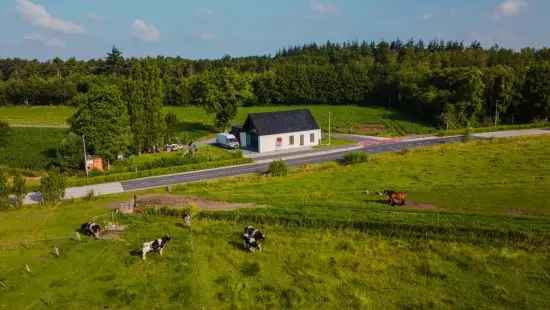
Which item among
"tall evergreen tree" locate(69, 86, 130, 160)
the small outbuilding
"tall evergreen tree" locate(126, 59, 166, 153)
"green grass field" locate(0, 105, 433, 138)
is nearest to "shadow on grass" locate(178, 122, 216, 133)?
"green grass field" locate(0, 105, 433, 138)

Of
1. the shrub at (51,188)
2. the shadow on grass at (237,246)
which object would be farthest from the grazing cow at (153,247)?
the shrub at (51,188)

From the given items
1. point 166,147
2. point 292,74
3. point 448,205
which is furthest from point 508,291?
point 292,74

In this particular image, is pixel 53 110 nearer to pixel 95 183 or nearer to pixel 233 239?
pixel 95 183

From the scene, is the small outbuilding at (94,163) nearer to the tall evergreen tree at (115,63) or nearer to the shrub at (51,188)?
the shrub at (51,188)

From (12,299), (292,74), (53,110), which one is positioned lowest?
(12,299)

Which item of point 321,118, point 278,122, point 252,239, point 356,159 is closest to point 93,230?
point 252,239

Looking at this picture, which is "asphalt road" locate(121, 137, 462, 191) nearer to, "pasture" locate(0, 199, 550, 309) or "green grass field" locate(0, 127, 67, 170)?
"green grass field" locate(0, 127, 67, 170)

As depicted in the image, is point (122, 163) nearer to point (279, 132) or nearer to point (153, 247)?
point (279, 132)
